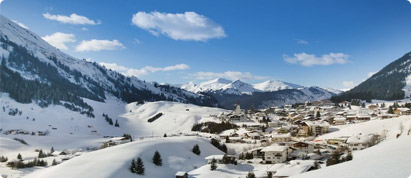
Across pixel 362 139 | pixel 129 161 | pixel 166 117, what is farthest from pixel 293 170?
pixel 166 117

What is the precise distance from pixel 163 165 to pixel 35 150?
36.6 meters

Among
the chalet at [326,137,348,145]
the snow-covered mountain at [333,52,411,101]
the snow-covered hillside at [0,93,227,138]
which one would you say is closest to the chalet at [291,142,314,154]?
the chalet at [326,137,348,145]

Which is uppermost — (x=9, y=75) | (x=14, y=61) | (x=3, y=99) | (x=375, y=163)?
(x=14, y=61)

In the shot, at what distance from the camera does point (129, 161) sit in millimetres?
42281

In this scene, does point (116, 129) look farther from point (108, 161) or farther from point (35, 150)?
point (108, 161)

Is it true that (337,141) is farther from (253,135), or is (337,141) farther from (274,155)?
(253,135)

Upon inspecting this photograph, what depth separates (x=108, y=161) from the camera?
41.7 metres

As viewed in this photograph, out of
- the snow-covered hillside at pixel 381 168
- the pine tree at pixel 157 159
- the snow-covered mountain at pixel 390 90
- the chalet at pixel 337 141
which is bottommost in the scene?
the pine tree at pixel 157 159

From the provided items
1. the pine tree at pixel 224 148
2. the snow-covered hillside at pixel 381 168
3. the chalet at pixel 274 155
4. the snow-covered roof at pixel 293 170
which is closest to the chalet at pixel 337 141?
the chalet at pixel 274 155

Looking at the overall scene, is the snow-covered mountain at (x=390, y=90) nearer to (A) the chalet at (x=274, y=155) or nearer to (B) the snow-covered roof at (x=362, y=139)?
(B) the snow-covered roof at (x=362, y=139)

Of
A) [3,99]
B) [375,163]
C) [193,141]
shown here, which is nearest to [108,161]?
[193,141]

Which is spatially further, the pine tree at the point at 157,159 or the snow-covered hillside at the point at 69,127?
the snow-covered hillside at the point at 69,127

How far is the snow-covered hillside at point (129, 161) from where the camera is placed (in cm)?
3797

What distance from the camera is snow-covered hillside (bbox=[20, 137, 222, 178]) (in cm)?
3797
